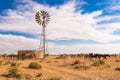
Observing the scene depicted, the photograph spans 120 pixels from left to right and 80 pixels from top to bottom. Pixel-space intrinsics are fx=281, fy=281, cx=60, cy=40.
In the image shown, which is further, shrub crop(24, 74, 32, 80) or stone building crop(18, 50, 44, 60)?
stone building crop(18, 50, 44, 60)

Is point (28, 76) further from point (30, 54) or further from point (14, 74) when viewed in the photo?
point (30, 54)

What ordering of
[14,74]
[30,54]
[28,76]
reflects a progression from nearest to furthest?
[28,76] < [14,74] < [30,54]

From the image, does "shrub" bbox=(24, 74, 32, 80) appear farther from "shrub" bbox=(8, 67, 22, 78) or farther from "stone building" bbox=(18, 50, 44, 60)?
"stone building" bbox=(18, 50, 44, 60)

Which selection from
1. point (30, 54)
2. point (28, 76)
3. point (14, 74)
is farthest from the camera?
point (30, 54)

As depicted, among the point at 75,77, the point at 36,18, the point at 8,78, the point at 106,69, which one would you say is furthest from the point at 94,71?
the point at 36,18

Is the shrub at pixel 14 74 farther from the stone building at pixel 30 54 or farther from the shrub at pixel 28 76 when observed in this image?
the stone building at pixel 30 54

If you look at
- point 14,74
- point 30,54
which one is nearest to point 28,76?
point 14,74

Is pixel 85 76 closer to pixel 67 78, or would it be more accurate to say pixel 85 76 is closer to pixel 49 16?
pixel 67 78

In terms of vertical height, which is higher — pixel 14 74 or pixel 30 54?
pixel 30 54

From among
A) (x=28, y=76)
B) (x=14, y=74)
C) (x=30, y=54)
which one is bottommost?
(x=28, y=76)

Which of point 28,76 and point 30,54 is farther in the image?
point 30,54

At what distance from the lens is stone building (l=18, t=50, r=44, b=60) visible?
59.3 m

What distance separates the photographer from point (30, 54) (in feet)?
196

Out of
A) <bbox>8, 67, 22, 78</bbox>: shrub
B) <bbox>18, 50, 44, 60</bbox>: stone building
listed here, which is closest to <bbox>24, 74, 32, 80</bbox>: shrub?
<bbox>8, 67, 22, 78</bbox>: shrub
